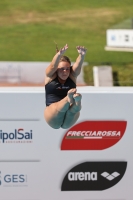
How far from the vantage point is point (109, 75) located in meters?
18.9

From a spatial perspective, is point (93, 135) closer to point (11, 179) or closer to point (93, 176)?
point (93, 176)

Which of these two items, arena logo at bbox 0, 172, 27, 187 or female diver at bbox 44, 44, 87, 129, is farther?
arena logo at bbox 0, 172, 27, 187

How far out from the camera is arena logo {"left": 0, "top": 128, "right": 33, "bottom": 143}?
330 inches

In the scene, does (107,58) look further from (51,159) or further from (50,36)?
(51,159)

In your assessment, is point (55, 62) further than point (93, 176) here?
No

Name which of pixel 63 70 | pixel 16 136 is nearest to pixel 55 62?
pixel 63 70

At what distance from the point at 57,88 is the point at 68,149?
193cm

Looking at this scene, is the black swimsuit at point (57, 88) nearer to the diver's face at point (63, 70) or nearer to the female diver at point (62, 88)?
the female diver at point (62, 88)

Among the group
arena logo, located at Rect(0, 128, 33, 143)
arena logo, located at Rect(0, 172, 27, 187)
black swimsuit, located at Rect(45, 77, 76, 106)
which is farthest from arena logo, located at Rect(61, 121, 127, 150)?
black swimsuit, located at Rect(45, 77, 76, 106)

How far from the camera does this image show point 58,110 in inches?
269

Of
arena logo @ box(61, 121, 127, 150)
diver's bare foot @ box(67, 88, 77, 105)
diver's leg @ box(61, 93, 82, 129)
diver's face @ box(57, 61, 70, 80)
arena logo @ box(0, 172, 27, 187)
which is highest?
diver's face @ box(57, 61, 70, 80)

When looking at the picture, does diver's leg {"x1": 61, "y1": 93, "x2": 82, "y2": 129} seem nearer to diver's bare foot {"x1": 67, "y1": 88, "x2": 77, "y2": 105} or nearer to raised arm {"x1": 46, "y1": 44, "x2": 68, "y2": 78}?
diver's bare foot {"x1": 67, "y1": 88, "x2": 77, "y2": 105}

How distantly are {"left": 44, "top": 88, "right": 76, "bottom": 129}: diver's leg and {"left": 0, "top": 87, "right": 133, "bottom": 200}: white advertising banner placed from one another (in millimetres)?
1320

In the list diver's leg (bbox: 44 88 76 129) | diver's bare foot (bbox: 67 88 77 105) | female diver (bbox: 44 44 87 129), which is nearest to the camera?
diver's bare foot (bbox: 67 88 77 105)
